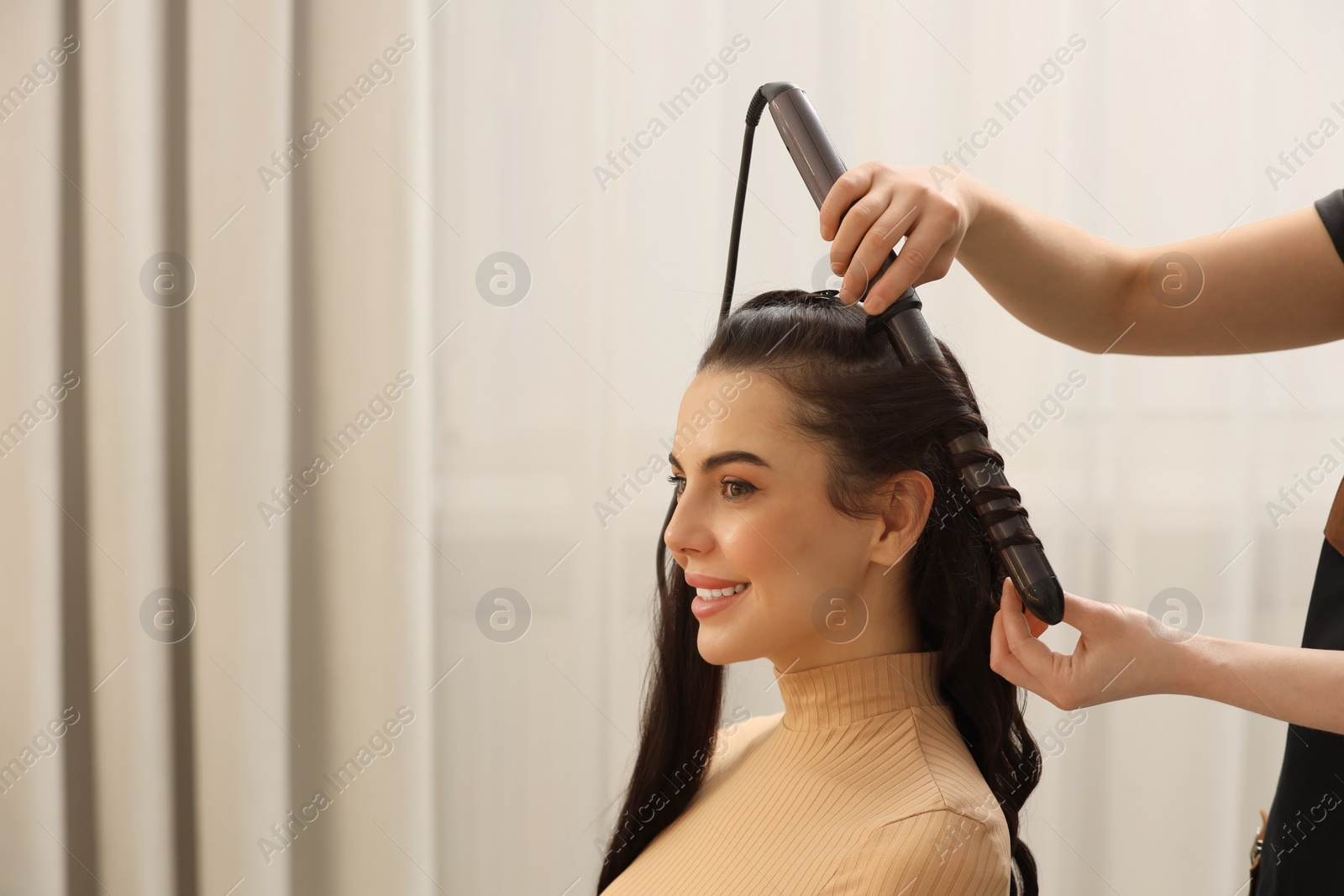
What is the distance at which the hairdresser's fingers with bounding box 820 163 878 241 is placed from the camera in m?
0.76

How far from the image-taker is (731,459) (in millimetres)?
915

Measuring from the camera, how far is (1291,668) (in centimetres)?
66

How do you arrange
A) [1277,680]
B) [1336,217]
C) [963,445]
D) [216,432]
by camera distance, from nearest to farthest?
[1277,680] → [963,445] → [1336,217] → [216,432]

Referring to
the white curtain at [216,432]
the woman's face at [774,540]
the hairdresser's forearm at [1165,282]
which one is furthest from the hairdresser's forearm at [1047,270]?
the white curtain at [216,432]

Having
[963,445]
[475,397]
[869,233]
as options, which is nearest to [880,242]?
[869,233]

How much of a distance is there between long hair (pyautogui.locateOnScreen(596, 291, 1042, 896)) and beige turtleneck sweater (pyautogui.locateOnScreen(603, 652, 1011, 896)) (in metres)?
0.04

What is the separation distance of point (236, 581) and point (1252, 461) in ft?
5.47

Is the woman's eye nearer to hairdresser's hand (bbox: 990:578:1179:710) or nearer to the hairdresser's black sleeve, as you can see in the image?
hairdresser's hand (bbox: 990:578:1179:710)

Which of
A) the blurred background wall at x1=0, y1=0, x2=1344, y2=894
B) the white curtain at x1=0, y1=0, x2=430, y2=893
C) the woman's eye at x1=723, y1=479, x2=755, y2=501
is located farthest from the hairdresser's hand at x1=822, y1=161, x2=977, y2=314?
the white curtain at x1=0, y1=0, x2=430, y2=893

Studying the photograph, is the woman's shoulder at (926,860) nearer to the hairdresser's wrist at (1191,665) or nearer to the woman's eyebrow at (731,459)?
the hairdresser's wrist at (1191,665)

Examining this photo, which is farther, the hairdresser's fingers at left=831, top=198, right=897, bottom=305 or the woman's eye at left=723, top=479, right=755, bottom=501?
the woman's eye at left=723, top=479, right=755, bottom=501

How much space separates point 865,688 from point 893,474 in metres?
0.20

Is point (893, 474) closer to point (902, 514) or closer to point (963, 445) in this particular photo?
point (902, 514)

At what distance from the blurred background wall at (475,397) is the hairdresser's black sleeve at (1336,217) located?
0.75 m
